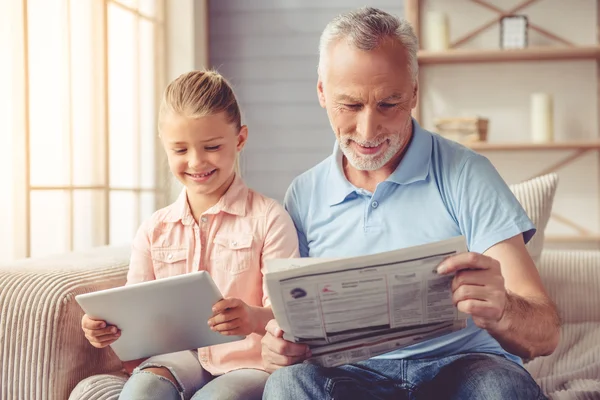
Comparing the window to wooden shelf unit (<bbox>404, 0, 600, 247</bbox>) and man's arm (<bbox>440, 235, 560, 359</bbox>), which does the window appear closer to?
man's arm (<bbox>440, 235, 560, 359</bbox>)

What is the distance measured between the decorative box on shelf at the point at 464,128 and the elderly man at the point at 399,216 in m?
2.34

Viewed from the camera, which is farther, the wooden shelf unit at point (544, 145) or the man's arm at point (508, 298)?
the wooden shelf unit at point (544, 145)

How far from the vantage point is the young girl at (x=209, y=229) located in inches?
68.1

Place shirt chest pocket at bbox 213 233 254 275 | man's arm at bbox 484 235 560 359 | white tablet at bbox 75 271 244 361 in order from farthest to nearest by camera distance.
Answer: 1. shirt chest pocket at bbox 213 233 254 275
2. white tablet at bbox 75 271 244 361
3. man's arm at bbox 484 235 560 359

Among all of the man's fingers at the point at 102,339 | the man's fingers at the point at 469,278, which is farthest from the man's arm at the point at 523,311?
the man's fingers at the point at 102,339

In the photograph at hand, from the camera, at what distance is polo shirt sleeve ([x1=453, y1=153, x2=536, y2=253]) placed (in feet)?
5.03

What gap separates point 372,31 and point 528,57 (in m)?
2.75

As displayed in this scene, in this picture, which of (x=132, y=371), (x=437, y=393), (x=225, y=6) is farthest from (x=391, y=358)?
(x=225, y=6)

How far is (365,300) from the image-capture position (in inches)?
47.9

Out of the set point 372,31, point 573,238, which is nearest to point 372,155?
point 372,31

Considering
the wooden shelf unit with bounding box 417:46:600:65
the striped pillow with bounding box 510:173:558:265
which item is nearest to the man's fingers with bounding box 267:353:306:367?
the striped pillow with bounding box 510:173:558:265

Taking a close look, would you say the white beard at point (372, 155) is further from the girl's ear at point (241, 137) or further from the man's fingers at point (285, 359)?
the man's fingers at point (285, 359)

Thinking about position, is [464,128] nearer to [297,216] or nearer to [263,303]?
[297,216]

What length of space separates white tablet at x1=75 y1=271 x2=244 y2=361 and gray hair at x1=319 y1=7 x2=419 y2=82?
623mm
